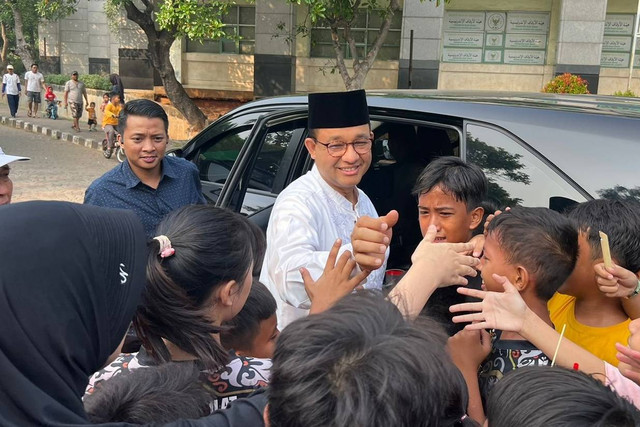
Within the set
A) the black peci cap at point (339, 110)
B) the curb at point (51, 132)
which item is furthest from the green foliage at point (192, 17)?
the black peci cap at point (339, 110)

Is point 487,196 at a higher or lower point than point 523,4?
lower

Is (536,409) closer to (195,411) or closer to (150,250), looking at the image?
(195,411)

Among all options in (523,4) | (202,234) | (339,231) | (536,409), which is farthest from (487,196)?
(523,4)

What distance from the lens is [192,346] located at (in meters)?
1.71

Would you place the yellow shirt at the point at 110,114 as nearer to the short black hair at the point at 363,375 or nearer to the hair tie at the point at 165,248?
the hair tie at the point at 165,248

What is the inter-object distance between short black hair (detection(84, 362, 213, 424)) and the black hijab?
0.13 metres

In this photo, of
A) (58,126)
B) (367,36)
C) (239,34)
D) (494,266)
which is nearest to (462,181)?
(494,266)

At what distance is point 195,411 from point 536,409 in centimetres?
74

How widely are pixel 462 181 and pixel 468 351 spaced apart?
868 millimetres

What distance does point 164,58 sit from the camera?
1404 cm

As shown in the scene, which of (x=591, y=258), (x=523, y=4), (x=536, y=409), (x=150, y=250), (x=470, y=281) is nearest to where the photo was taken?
(x=536, y=409)

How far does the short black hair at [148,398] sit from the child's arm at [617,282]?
121 cm

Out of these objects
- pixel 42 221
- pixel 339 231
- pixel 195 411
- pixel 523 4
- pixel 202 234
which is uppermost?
pixel 523 4

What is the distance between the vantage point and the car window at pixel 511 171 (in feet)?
7.35
